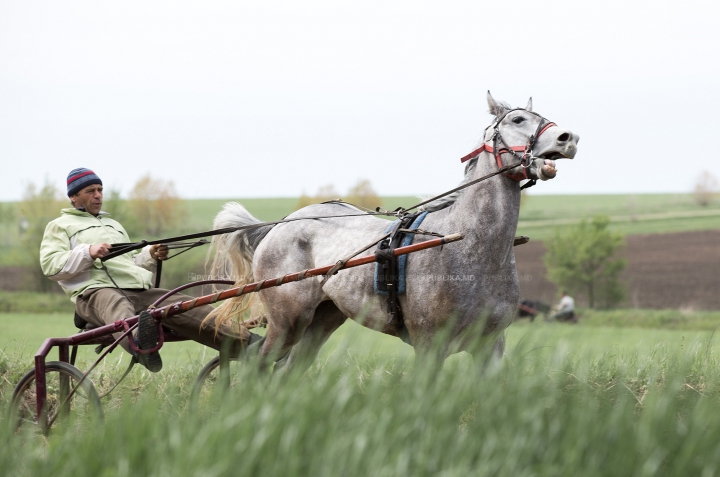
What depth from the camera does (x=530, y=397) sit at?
304cm

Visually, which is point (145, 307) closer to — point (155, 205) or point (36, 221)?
point (36, 221)

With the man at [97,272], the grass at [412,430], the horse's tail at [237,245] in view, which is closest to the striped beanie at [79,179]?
the man at [97,272]

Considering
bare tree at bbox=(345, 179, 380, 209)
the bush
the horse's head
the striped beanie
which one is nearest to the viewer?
the horse's head

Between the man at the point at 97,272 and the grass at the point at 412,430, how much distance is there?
74.0 inches

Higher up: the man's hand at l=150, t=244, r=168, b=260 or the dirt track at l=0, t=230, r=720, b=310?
the man's hand at l=150, t=244, r=168, b=260

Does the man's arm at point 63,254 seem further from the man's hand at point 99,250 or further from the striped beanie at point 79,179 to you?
the striped beanie at point 79,179

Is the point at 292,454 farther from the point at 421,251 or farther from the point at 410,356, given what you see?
the point at 421,251

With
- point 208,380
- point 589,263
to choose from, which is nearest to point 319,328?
point 208,380

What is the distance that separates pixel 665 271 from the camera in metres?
34.8

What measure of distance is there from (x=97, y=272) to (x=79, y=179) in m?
0.66

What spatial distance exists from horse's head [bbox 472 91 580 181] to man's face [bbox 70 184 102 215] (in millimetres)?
2694

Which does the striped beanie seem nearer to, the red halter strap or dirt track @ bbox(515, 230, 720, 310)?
the red halter strap

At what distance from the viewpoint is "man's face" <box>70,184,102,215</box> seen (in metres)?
5.39

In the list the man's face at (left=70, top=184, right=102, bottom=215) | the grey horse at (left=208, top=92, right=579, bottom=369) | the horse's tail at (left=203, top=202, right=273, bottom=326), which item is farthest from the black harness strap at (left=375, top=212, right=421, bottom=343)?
the man's face at (left=70, top=184, right=102, bottom=215)
